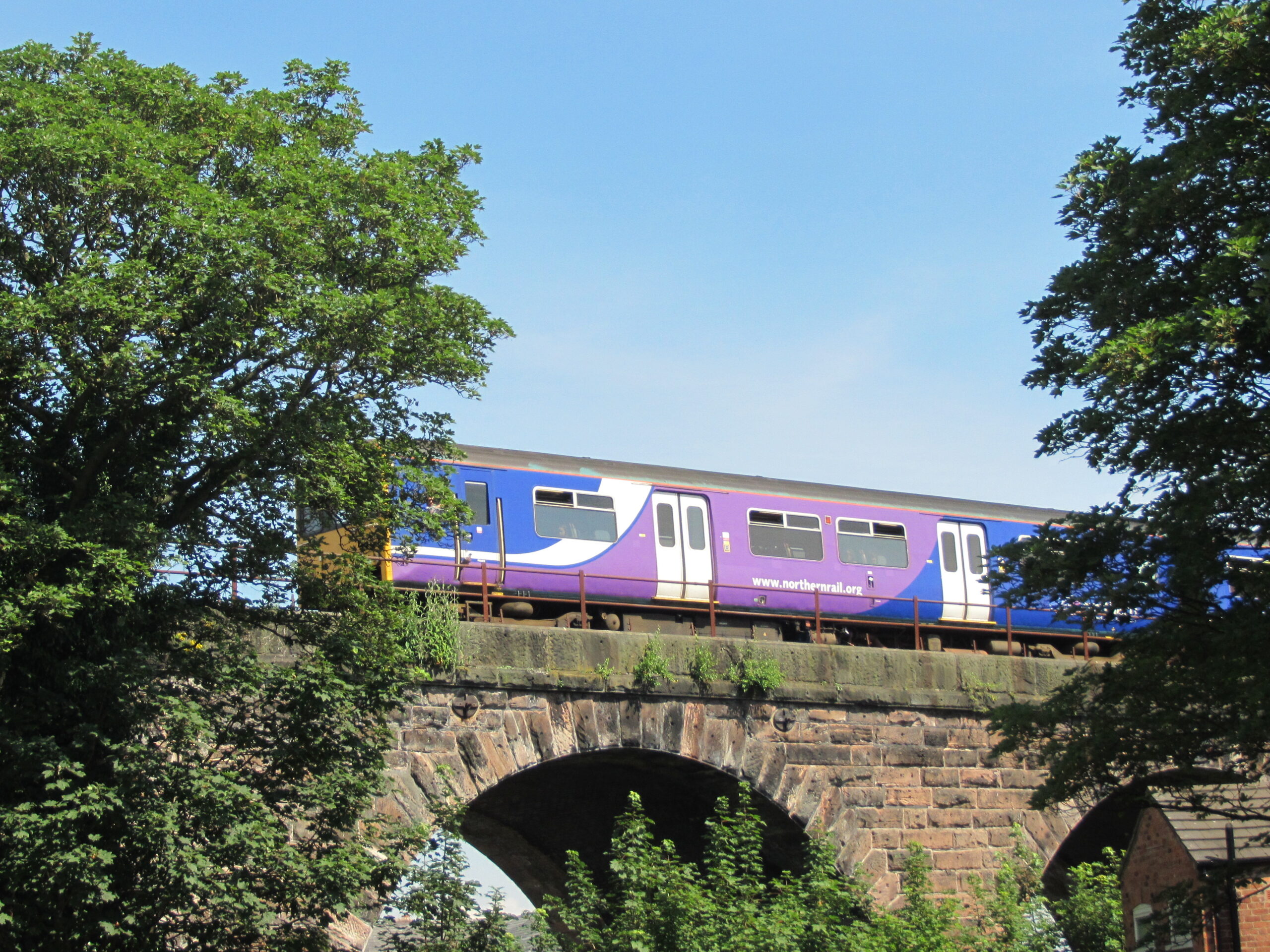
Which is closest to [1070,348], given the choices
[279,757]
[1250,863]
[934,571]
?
[1250,863]

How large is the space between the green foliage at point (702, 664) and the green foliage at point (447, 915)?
164 inches

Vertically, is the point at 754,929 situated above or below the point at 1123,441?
below

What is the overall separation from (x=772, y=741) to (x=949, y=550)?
7.64 m

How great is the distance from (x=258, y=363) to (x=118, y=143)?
2109mm

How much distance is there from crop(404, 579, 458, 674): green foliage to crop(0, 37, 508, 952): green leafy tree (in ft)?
3.85

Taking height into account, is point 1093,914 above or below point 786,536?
below

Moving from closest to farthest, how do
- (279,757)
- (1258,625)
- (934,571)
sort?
1. (1258,625)
2. (279,757)
3. (934,571)

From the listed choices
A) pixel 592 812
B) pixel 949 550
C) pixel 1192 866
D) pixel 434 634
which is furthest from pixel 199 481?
pixel 1192 866

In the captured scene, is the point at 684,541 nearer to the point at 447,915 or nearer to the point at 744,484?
the point at 744,484

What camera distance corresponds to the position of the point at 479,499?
19203mm

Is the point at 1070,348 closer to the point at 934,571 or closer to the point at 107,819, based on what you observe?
the point at 107,819

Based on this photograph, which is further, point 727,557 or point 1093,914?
point 727,557

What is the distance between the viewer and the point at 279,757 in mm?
12062

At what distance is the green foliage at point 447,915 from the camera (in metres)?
12.2
